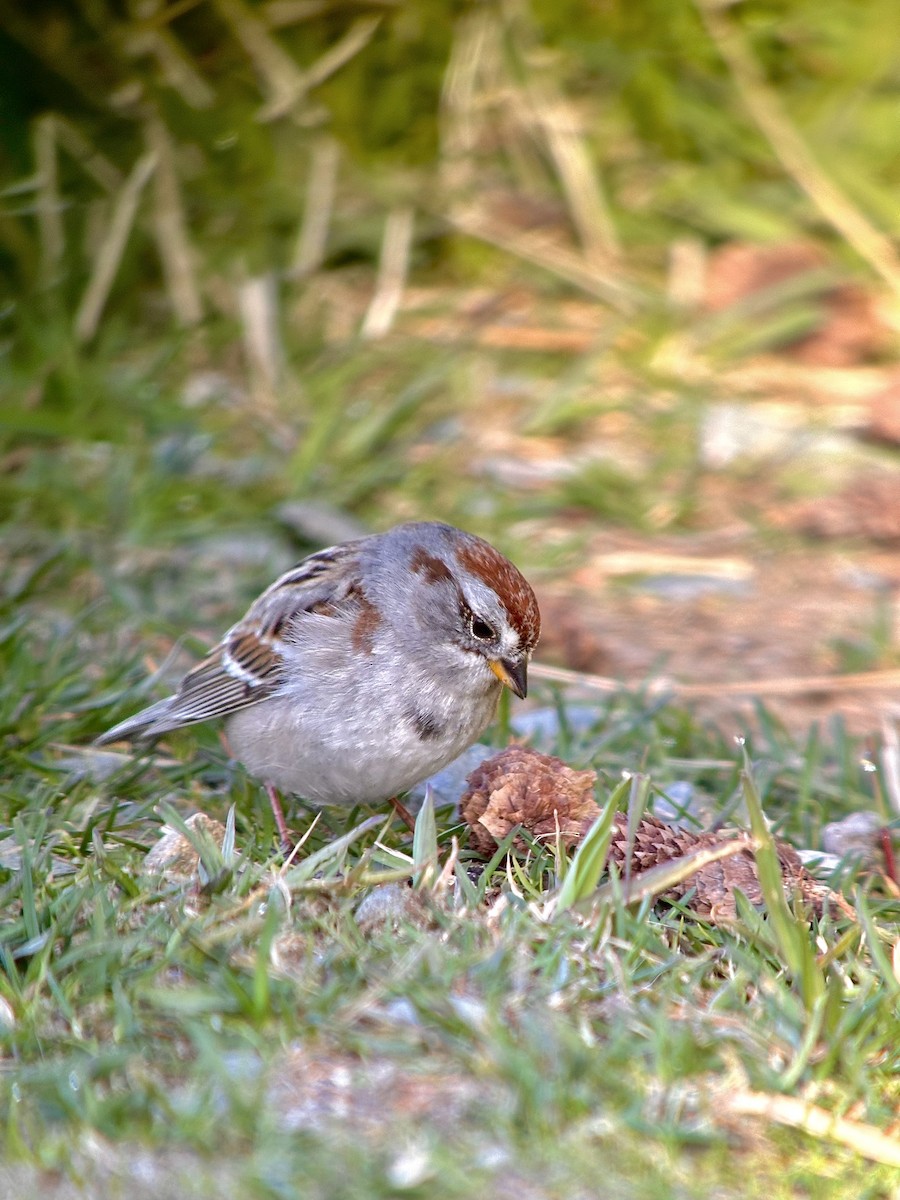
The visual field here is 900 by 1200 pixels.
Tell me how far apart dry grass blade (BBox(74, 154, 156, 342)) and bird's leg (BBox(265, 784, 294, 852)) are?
2970mm

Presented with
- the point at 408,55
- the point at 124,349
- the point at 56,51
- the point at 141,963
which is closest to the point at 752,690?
the point at 141,963

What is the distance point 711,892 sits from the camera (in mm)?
2748

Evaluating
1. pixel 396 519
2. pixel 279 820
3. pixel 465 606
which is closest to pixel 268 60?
pixel 396 519

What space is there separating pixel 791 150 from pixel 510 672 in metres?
4.27

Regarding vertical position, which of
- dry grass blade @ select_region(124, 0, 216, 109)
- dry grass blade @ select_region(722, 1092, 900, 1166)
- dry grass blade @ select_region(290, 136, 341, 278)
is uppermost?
dry grass blade @ select_region(124, 0, 216, 109)

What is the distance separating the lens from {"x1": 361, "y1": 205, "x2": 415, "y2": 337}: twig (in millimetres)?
6418

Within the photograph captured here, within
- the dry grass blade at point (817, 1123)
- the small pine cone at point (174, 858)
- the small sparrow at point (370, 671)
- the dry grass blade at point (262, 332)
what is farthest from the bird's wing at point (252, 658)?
the dry grass blade at point (262, 332)

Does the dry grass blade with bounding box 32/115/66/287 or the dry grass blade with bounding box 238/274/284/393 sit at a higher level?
the dry grass blade with bounding box 32/115/66/287

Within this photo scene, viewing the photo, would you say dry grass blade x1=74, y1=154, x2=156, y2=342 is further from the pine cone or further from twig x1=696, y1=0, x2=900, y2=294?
the pine cone

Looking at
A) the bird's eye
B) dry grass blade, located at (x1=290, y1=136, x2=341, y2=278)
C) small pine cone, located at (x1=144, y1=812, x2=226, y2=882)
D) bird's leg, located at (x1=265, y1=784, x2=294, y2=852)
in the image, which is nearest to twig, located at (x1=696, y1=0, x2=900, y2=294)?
dry grass blade, located at (x1=290, y1=136, x2=341, y2=278)

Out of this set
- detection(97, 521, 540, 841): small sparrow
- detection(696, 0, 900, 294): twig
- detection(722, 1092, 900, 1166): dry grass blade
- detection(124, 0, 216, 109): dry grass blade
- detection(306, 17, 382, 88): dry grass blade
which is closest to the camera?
detection(722, 1092, 900, 1166): dry grass blade

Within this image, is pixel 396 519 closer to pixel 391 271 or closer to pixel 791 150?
pixel 391 271

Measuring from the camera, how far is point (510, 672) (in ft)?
11.1

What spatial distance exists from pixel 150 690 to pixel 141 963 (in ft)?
4.80
